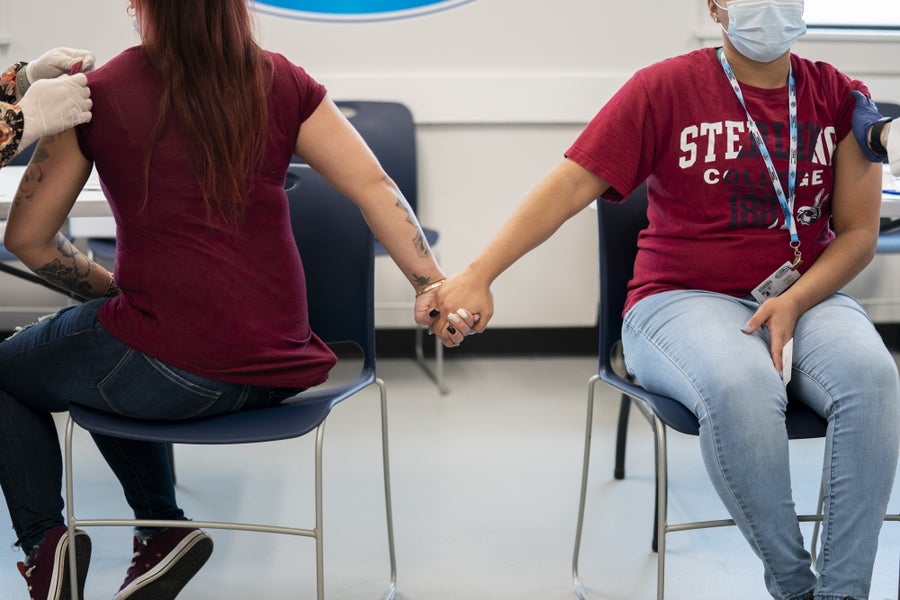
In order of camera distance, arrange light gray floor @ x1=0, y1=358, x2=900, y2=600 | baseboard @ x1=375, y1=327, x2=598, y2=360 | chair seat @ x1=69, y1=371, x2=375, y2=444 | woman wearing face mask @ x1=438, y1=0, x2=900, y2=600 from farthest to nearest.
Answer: baseboard @ x1=375, y1=327, x2=598, y2=360, light gray floor @ x1=0, y1=358, x2=900, y2=600, woman wearing face mask @ x1=438, y1=0, x2=900, y2=600, chair seat @ x1=69, y1=371, x2=375, y2=444

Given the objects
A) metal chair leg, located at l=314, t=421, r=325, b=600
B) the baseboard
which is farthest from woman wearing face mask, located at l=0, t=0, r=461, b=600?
the baseboard

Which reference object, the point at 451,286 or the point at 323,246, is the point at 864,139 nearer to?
the point at 451,286

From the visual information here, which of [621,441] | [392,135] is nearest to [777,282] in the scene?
[621,441]

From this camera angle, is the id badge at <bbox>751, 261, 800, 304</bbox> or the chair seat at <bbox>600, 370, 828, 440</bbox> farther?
the id badge at <bbox>751, 261, 800, 304</bbox>

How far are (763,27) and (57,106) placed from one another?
1218 millimetres

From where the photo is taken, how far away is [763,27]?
5.68 ft

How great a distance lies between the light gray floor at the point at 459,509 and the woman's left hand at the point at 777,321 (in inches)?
24.1

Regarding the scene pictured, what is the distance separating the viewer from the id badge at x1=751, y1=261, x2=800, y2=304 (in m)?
1.70

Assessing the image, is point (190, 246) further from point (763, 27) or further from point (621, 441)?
point (621, 441)

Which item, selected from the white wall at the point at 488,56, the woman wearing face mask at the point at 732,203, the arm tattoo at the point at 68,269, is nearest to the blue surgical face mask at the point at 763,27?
the woman wearing face mask at the point at 732,203

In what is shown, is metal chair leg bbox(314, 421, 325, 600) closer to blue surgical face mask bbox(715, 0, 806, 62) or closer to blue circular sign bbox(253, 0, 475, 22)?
blue surgical face mask bbox(715, 0, 806, 62)

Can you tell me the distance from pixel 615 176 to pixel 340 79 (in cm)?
194

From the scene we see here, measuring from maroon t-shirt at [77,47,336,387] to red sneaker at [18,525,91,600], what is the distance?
0.37 meters

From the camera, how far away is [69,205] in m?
1.57
